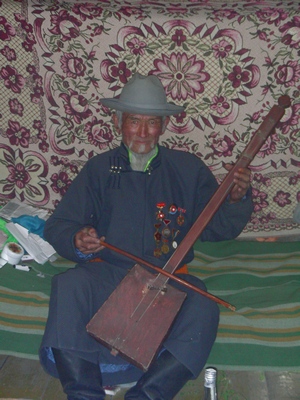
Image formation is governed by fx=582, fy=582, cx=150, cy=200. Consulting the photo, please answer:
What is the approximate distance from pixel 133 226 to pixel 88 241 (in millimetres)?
251

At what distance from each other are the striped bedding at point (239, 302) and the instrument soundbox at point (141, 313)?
296mm

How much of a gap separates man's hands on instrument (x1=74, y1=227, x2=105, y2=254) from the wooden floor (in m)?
0.46

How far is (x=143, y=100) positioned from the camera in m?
2.28

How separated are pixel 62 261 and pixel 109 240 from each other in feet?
1.69

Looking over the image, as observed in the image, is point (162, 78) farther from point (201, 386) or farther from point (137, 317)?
point (201, 386)

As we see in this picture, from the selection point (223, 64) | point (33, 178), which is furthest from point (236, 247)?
point (33, 178)

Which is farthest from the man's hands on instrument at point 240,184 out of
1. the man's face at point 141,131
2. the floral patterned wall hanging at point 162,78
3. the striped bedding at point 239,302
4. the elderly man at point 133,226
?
the floral patterned wall hanging at point 162,78

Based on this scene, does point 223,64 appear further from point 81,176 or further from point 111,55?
point 81,176

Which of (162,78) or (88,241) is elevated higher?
(162,78)

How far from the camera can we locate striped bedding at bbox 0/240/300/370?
82.5 inches

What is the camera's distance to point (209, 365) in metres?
2.06

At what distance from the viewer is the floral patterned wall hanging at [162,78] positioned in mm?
2562

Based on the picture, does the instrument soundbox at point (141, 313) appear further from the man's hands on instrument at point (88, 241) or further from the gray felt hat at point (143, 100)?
the gray felt hat at point (143, 100)

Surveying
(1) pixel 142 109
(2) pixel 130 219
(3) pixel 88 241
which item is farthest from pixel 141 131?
(3) pixel 88 241
